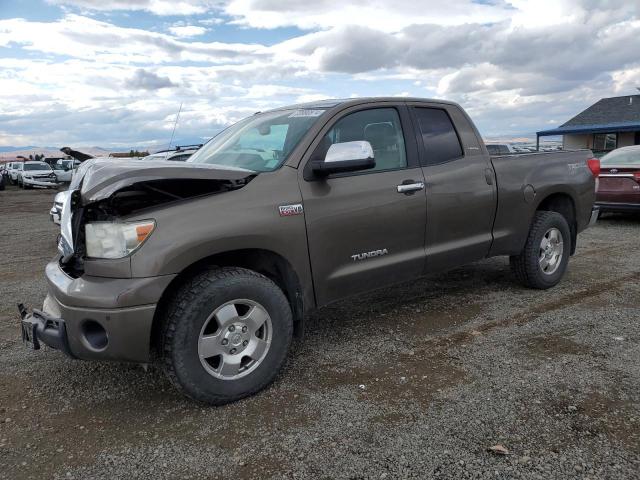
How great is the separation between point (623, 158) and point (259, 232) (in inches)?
369

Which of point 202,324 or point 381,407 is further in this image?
point 381,407

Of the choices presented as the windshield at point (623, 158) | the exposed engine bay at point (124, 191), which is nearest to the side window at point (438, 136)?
the exposed engine bay at point (124, 191)

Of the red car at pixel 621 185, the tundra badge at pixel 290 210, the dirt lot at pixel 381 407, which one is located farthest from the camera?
the red car at pixel 621 185

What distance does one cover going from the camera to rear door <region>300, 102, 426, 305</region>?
362 cm

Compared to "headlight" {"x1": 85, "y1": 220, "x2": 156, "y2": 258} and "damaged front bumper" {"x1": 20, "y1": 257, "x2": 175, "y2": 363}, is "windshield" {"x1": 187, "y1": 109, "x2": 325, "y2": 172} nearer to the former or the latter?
"headlight" {"x1": 85, "y1": 220, "x2": 156, "y2": 258}

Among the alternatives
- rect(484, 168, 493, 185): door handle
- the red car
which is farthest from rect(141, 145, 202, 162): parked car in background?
the red car

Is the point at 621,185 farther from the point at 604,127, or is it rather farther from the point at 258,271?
the point at 604,127

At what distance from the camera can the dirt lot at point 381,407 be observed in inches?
104

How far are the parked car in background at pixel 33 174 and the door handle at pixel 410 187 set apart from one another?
2767 centimetres

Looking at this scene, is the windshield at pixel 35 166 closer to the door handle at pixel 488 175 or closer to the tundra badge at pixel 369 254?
the door handle at pixel 488 175

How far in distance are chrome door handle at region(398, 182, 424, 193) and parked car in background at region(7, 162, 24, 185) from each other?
33.1 metres

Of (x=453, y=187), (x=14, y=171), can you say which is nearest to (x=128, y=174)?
(x=453, y=187)

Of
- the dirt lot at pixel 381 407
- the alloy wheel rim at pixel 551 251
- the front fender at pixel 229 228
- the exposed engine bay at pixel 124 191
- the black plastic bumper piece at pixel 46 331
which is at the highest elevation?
the exposed engine bay at pixel 124 191

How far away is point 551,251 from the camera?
17.9 feet
